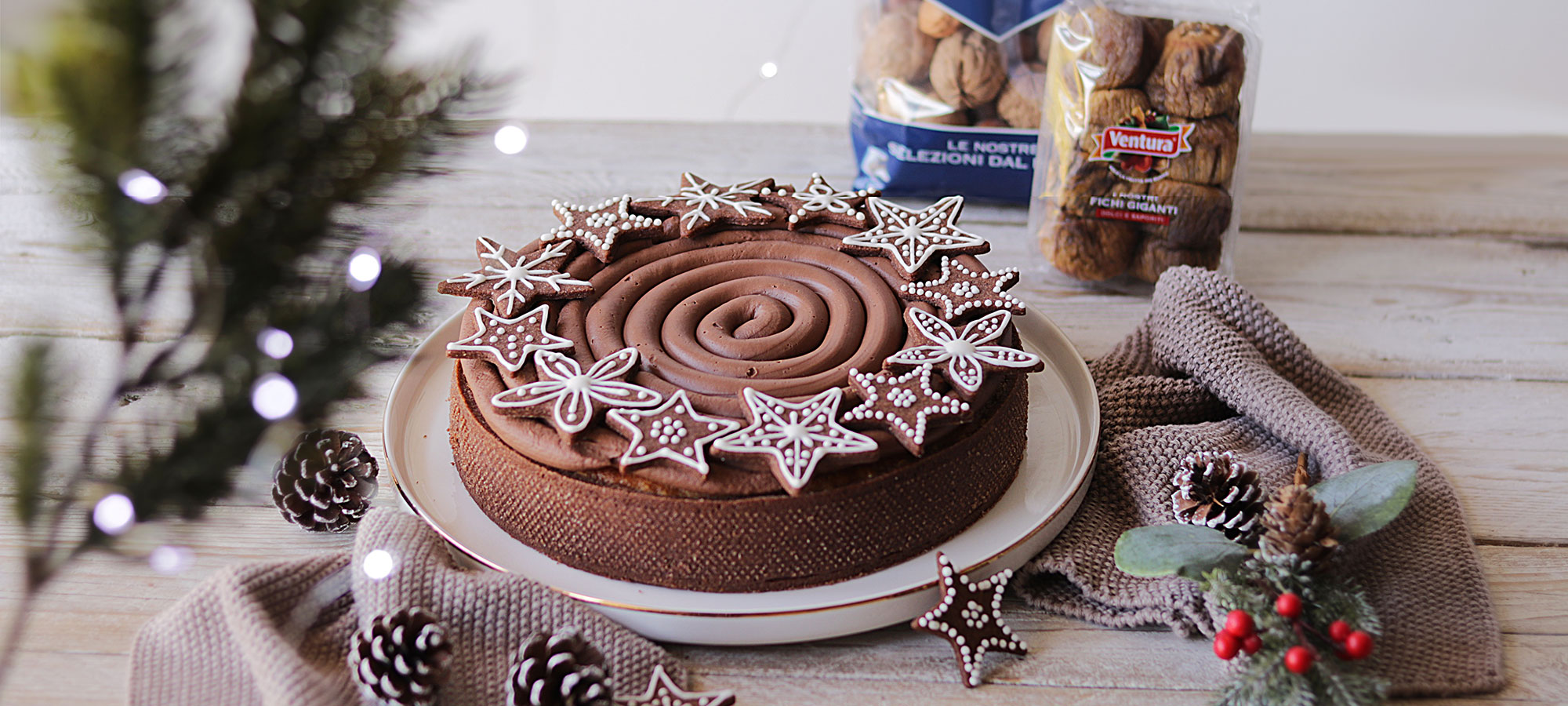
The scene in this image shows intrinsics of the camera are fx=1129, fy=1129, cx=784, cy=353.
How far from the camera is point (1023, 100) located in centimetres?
194

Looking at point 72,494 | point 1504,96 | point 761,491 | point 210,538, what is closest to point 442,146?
point 72,494

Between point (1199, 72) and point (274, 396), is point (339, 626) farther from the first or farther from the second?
point (1199, 72)

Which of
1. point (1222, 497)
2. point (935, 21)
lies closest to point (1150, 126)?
point (935, 21)

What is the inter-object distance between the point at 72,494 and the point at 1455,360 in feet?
5.67

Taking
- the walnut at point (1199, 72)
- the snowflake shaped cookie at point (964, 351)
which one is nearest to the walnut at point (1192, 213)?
the walnut at point (1199, 72)

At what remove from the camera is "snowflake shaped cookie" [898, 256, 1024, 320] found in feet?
4.23

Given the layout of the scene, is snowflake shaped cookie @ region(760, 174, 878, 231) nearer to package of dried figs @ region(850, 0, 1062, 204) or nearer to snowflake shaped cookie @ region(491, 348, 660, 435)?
snowflake shaped cookie @ region(491, 348, 660, 435)

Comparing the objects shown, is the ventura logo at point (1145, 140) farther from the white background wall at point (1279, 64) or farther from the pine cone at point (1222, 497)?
the white background wall at point (1279, 64)

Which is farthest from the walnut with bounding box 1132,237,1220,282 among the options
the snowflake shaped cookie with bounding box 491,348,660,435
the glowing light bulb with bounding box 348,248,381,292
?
the glowing light bulb with bounding box 348,248,381,292

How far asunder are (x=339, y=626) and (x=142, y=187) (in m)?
0.67

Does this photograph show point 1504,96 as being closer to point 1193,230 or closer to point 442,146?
point 1193,230

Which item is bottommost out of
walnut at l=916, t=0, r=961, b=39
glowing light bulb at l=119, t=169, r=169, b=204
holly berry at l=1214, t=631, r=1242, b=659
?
holly berry at l=1214, t=631, r=1242, b=659

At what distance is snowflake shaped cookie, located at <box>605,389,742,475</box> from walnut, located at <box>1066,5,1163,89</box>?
2.98 ft

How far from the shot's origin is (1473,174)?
2.20 m
